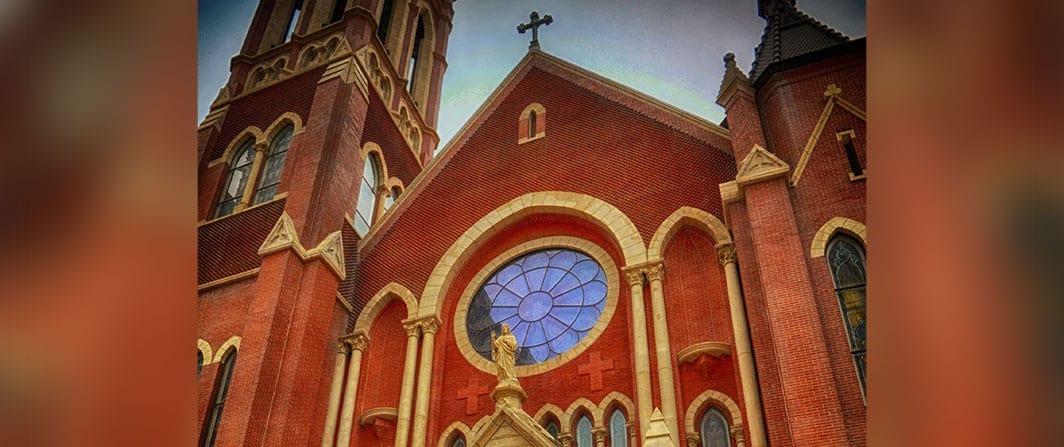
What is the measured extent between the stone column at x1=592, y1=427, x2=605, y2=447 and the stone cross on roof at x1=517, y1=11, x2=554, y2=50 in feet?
31.7

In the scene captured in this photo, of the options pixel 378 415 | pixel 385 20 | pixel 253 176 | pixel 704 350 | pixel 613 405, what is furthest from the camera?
pixel 385 20

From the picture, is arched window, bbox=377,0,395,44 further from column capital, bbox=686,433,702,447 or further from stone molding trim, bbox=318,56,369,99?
column capital, bbox=686,433,702,447

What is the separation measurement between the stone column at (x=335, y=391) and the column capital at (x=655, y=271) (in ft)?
19.4

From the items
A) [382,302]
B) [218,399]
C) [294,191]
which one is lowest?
[218,399]

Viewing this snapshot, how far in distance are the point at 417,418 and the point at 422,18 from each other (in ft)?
64.3

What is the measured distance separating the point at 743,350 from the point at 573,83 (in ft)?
26.3

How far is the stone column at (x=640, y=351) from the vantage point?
35.1 ft

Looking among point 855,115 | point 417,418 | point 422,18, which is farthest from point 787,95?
point 422,18

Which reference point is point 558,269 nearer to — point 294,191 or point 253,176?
point 294,191

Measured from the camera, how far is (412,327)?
536 inches

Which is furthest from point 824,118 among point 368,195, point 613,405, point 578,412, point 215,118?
point 215,118

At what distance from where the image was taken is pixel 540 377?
40.2 feet
